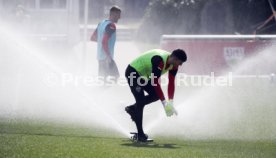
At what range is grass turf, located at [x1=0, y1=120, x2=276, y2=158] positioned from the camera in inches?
436

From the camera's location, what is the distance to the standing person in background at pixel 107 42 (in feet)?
55.3

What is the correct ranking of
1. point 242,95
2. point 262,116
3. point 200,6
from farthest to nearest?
point 200,6 < point 242,95 < point 262,116

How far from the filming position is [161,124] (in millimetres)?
15523

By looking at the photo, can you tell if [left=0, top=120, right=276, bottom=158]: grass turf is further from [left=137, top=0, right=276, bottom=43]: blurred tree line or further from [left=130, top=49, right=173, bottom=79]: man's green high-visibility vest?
[left=137, top=0, right=276, bottom=43]: blurred tree line

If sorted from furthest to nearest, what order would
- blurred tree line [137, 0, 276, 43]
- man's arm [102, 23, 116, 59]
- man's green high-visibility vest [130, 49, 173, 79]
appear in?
blurred tree line [137, 0, 276, 43] → man's arm [102, 23, 116, 59] → man's green high-visibility vest [130, 49, 173, 79]

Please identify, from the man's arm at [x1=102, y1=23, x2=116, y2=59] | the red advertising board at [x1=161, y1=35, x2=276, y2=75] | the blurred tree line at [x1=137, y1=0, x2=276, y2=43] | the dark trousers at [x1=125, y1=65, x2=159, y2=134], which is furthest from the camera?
the blurred tree line at [x1=137, y1=0, x2=276, y2=43]

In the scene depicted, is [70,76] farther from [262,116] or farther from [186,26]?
[186,26]

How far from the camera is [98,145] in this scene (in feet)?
39.1

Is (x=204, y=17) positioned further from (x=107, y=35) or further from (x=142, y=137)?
(x=142, y=137)

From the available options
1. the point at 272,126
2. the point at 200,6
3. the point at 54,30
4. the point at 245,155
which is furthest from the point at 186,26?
the point at 245,155

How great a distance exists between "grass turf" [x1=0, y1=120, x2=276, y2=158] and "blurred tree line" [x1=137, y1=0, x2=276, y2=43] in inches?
905

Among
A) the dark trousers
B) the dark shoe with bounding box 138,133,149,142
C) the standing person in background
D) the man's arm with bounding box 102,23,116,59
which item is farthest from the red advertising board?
the dark shoe with bounding box 138,133,149,142

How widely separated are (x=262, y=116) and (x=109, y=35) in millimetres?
3510

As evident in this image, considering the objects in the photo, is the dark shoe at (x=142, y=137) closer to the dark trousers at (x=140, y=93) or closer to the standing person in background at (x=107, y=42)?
the dark trousers at (x=140, y=93)
